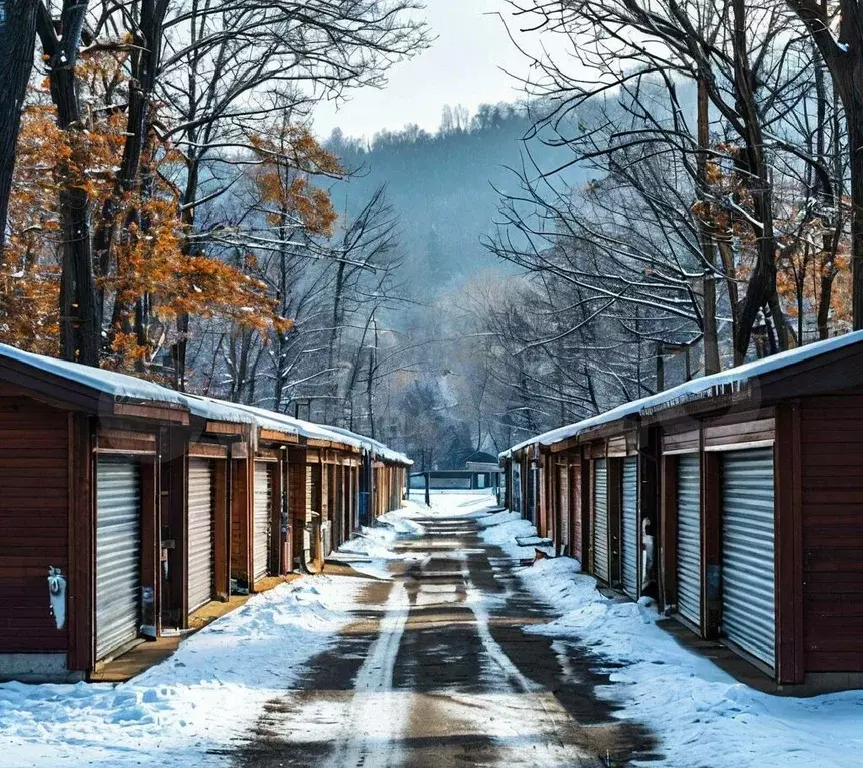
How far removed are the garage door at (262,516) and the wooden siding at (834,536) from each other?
1155 cm

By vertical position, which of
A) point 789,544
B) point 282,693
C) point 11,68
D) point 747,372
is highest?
point 11,68

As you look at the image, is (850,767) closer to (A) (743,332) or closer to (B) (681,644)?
(B) (681,644)

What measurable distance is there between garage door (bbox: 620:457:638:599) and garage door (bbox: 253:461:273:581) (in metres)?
6.44

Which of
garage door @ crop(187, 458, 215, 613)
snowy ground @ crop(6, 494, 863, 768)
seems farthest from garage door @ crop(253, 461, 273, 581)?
snowy ground @ crop(6, 494, 863, 768)

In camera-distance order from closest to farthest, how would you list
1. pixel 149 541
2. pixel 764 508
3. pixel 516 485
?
pixel 764 508, pixel 149 541, pixel 516 485

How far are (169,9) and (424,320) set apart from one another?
363 feet

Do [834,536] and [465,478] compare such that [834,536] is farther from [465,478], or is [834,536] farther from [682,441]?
[465,478]

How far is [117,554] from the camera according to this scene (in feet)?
42.1

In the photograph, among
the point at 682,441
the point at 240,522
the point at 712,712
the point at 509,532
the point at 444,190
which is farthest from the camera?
the point at 444,190

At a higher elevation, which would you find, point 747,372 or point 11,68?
point 11,68

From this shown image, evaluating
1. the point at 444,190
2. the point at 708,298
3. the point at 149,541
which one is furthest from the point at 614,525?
the point at 444,190

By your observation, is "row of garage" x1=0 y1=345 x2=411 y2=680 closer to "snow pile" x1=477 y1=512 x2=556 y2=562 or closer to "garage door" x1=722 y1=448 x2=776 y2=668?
"garage door" x1=722 y1=448 x2=776 y2=668

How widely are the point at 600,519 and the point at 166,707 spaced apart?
1323 centimetres

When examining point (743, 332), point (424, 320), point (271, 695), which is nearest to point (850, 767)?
point (271, 695)
